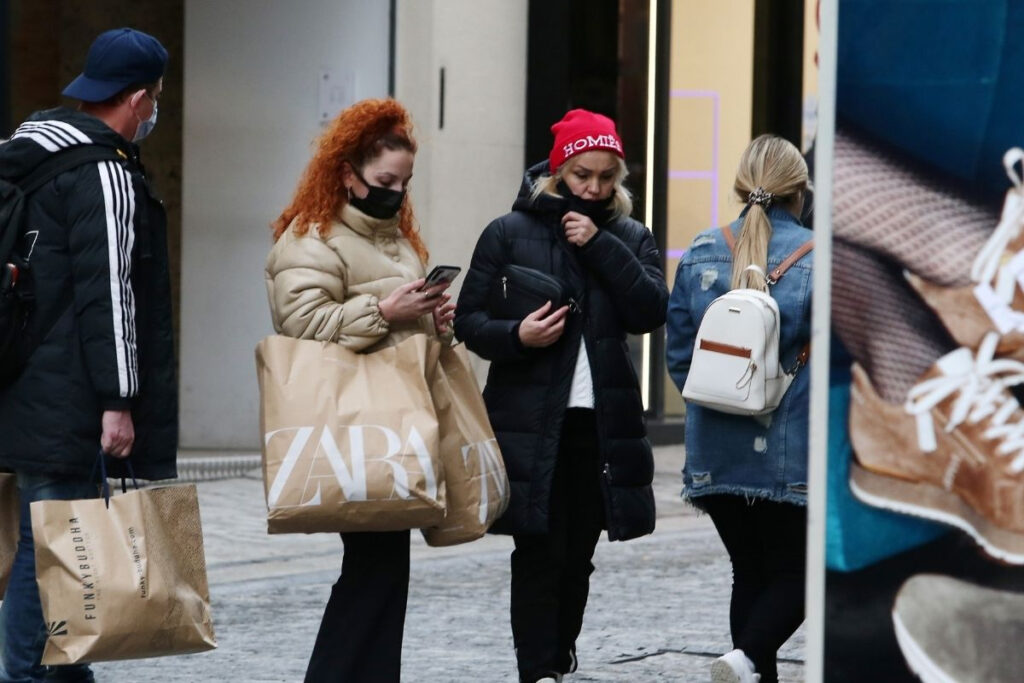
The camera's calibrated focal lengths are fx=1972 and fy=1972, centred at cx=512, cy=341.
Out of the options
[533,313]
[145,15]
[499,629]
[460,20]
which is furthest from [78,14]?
[533,313]

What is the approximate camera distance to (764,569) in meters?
5.48

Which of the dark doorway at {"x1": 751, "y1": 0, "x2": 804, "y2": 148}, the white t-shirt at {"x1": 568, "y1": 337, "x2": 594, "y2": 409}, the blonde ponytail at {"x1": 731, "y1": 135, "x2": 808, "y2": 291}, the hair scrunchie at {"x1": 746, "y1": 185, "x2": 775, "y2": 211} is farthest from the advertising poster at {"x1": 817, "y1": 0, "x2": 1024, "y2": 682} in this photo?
the dark doorway at {"x1": 751, "y1": 0, "x2": 804, "y2": 148}

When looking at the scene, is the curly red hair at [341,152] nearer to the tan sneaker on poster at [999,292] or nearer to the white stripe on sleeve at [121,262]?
the white stripe on sleeve at [121,262]

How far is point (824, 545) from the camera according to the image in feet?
11.2

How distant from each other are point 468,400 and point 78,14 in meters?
8.41

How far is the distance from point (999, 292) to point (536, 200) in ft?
7.84

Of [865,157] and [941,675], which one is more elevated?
[865,157]

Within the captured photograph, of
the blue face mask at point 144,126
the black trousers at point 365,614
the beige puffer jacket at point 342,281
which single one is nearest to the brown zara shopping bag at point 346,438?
the beige puffer jacket at point 342,281

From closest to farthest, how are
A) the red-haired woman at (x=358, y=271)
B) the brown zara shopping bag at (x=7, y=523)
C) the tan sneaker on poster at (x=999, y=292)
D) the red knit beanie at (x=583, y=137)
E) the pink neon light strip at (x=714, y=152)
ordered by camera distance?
1. the tan sneaker on poster at (x=999, y=292)
2. the brown zara shopping bag at (x=7, y=523)
3. the red-haired woman at (x=358, y=271)
4. the red knit beanie at (x=583, y=137)
5. the pink neon light strip at (x=714, y=152)

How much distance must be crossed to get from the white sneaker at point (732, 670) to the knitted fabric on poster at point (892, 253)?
1.89 metres

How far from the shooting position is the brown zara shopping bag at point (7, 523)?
4.86 m

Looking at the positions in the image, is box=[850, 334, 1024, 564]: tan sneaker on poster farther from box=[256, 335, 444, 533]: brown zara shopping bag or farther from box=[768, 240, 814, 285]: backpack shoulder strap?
box=[768, 240, 814, 285]: backpack shoulder strap

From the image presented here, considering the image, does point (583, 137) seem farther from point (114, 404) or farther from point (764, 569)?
point (114, 404)

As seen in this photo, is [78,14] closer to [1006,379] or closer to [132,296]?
[132,296]
